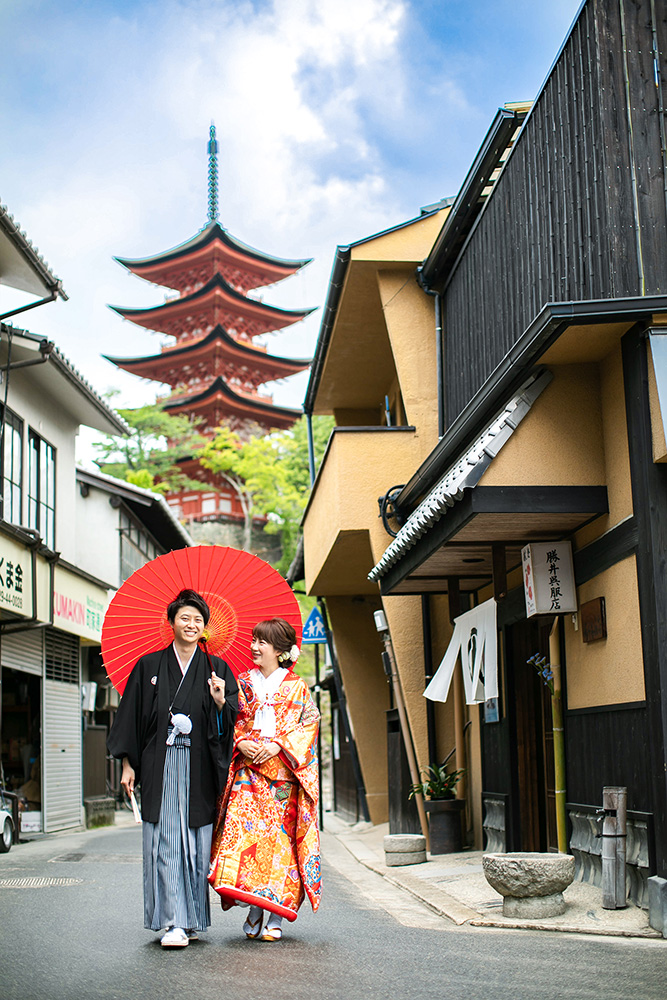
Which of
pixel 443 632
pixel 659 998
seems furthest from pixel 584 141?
pixel 443 632

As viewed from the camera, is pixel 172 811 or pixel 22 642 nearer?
pixel 172 811

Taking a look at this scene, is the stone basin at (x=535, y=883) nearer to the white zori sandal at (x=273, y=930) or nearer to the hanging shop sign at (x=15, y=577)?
the white zori sandal at (x=273, y=930)

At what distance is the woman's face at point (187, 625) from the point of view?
20.7 feet

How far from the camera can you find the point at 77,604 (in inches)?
788

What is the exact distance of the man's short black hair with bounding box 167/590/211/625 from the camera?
20.8 feet

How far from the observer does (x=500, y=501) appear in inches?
306

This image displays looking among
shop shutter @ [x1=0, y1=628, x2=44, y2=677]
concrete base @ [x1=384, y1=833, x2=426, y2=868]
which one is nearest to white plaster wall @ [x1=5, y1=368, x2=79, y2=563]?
shop shutter @ [x1=0, y1=628, x2=44, y2=677]

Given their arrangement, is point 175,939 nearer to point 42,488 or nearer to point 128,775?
point 128,775

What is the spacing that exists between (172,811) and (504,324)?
18.7 feet

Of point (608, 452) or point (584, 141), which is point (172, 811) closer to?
point (608, 452)

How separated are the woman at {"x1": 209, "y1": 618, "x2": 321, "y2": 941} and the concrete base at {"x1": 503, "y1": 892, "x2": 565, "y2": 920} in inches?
58.2

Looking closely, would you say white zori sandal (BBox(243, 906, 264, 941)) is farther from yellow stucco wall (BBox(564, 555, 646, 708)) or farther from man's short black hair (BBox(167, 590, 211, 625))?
yellow stucco wall (BBox(564, 555, 646, 708))

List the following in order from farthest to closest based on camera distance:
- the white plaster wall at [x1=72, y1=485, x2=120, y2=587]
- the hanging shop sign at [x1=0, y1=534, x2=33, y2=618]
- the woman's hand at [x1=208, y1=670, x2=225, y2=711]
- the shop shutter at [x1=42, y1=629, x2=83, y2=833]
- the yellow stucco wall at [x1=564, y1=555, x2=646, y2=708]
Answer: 1. the white plaster wall at [x1=72, y1=485, x2=120, y2=587]
2. the shop shutter at [x1=42, y1=629, x2=83, y2=833]
3. the hanging shop sign at [x1=0, y1=534, x2=33, y2=618]
4. the yellow stucco wall at [x1=564, y1=555, x2=646, y2=708]
5. the woman's hand at [x1=208, y1=670, x2=225, y2=711]

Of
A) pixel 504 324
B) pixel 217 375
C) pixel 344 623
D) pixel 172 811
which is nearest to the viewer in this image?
pixel 172 811
